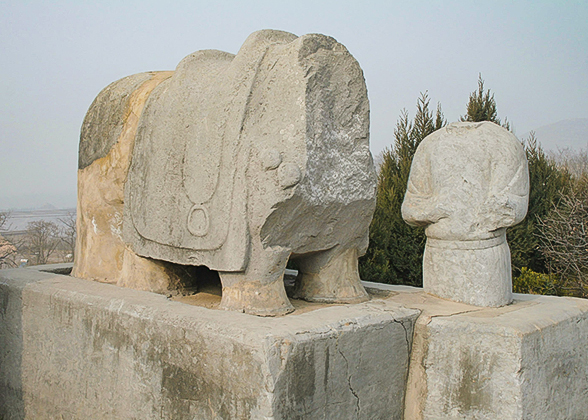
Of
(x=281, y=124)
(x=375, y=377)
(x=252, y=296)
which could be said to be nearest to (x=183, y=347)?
(x=252, y=296)

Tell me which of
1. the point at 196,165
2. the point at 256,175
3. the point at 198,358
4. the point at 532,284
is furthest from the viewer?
the point at 532,284

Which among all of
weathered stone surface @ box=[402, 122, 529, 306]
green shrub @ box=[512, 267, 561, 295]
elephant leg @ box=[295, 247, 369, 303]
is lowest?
green shrub @ box=[512, 267, 561, 295]

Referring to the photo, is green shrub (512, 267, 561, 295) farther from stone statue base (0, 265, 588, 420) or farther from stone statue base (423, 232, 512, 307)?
stone statue base (423, 232, 512, 307)

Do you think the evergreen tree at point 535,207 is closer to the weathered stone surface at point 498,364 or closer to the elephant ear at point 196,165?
the weathered stone surface at point 498,364

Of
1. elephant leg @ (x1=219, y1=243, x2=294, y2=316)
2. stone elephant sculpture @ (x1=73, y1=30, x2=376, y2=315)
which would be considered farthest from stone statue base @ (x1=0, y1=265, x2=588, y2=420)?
stone elephant sculpture @ (x1=73, y1=30, x2=376, y2=315)

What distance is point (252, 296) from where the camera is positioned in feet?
9.82

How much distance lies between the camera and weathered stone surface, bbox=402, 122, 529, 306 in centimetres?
329

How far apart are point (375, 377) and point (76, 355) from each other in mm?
1763

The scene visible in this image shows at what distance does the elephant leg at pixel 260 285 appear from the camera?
9.72ft

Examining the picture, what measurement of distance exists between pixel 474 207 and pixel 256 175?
1.29m

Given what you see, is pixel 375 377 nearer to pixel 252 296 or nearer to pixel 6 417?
pixel 252 296

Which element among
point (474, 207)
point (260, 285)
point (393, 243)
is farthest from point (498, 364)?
point (393, 243)

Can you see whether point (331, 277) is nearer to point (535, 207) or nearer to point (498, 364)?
point (498, 364)

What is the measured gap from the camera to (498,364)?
9.18 ft
